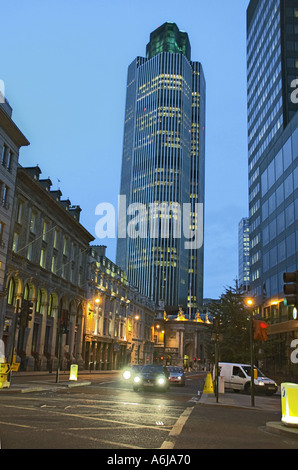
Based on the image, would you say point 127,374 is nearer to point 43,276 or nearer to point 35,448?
point 43,276

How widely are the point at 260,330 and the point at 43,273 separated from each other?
33.0m

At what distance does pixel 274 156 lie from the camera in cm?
5919

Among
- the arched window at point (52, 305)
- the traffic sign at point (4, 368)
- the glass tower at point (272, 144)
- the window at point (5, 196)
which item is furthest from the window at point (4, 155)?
the glass tower at point (272, 144)

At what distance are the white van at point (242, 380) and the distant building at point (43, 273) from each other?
11418 millimetres

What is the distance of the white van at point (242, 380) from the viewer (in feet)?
95.0

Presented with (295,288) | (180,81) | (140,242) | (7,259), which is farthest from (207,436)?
(180,81)

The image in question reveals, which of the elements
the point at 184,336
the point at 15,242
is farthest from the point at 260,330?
the point at 184,336

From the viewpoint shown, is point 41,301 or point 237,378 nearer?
point 237,378

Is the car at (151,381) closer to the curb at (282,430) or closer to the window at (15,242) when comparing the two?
the curb at (282,430)

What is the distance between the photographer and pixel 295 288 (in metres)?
10.8

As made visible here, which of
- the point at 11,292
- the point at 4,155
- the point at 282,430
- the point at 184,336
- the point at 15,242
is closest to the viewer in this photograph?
the point at 282,430

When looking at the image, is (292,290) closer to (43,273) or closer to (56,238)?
(43,273)

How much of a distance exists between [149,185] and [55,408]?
172 meters

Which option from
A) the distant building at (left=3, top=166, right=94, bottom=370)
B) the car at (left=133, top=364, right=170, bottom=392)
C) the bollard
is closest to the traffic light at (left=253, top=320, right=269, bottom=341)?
the bollard
